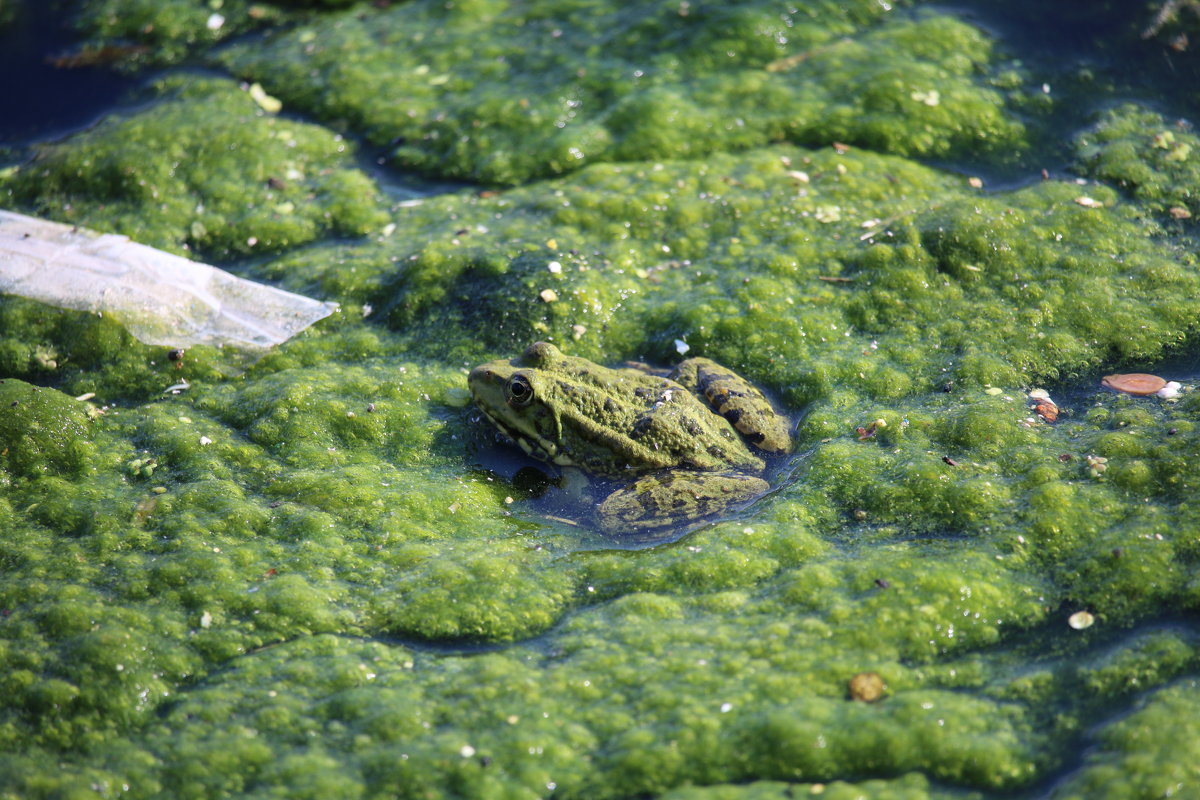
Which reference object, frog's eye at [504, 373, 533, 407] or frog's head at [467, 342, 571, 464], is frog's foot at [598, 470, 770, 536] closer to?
frog's head at [467, 342, 571, 464]

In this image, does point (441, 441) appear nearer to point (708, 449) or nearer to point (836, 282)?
point (708, 449)

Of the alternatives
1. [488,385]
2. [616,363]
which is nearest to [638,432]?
[488,385]

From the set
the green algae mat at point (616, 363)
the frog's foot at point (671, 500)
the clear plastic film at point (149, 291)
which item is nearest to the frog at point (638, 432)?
the frog's foot at point (671, 500)

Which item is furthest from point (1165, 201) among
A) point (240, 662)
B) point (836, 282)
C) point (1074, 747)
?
point (240, 662)

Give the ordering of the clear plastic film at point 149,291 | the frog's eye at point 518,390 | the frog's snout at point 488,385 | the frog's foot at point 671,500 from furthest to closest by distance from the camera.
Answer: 1. the clear plastic film at point 149,291
2. the frog's snout at point 488,385
3. the frog's eye at point 518,390
4. the frog's foot at point 671,500

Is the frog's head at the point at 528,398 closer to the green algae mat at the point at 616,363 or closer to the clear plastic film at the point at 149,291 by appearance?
the green algae mat at the point at 616,363

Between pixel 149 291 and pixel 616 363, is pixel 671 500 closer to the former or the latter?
pixel 616 363
